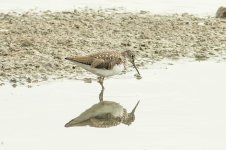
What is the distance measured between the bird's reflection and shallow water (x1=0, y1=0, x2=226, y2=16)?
679 cm

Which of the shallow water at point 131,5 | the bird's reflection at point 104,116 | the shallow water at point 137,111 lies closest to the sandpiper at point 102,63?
the shallow water at point 137,111

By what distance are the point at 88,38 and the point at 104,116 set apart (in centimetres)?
474

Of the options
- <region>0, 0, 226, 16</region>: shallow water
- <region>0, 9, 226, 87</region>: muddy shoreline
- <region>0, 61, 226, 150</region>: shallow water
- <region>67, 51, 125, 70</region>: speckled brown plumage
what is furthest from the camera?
<region>0, 0, 226, 16</region>: shallow water

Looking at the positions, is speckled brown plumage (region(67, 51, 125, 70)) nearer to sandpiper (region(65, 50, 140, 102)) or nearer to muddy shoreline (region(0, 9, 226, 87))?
sandpiper (region(65, 50, 140, 102))

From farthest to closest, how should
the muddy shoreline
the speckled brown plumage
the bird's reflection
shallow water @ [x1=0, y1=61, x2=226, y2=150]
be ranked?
the muddy shoreline → the speckled brown plumage → the bird's reflection → shallow water @ [x1=0, y1=61, x2=226, y2=150]

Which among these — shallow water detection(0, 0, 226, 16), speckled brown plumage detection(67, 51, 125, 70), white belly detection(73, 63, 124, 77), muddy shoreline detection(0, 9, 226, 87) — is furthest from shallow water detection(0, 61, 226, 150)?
shallow water detection(0, 0, 226, 16)

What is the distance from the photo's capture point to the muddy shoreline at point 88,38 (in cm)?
1434

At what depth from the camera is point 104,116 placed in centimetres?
1186

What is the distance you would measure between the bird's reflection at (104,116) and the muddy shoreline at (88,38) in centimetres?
180

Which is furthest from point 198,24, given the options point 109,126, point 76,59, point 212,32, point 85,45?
point 109,126

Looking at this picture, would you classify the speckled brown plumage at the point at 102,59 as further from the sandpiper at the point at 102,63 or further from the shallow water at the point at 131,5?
the shallow water at the point at 131,5

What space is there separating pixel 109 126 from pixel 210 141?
162cm

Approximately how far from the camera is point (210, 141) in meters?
10.7

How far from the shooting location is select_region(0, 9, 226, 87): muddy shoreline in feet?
47.1
